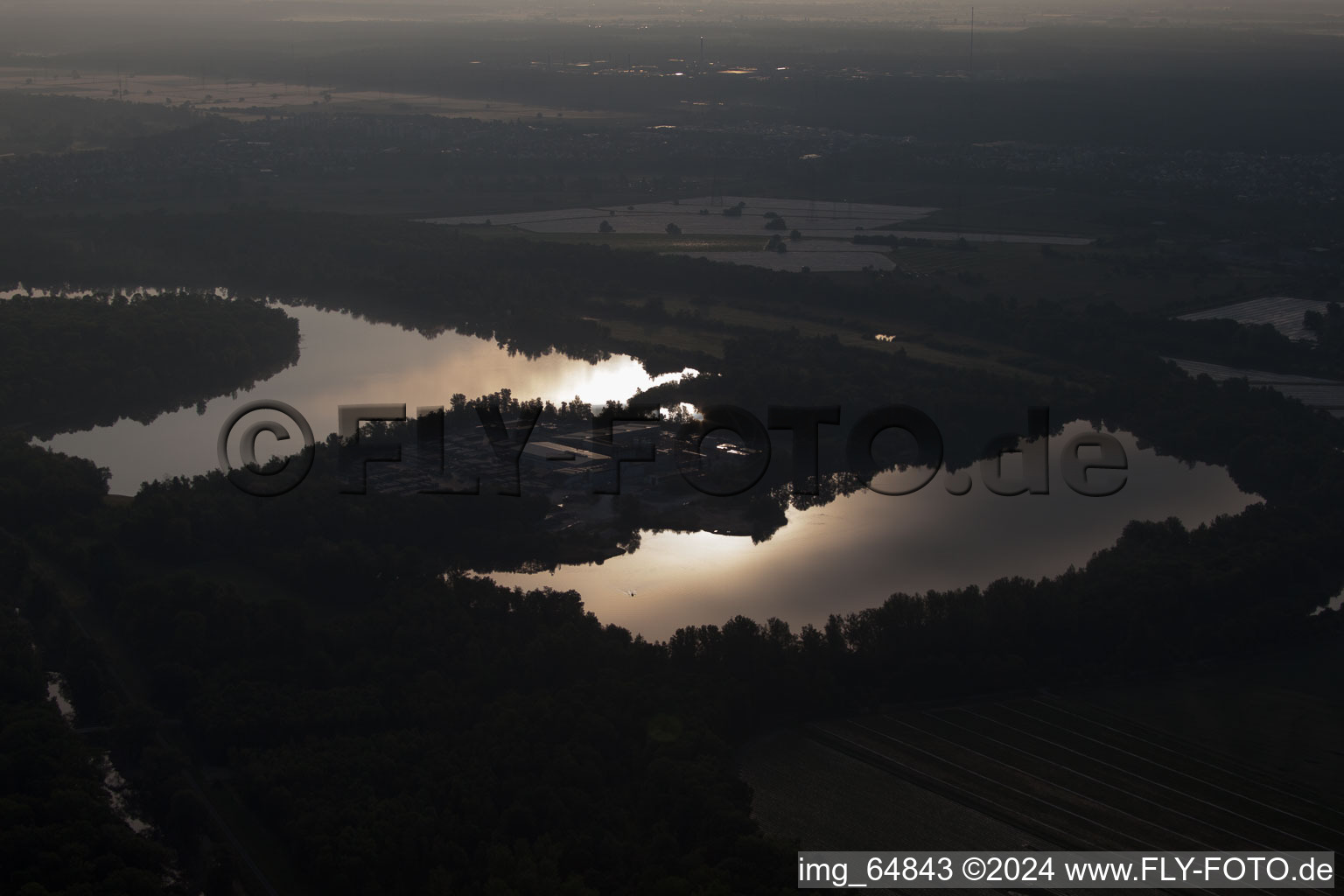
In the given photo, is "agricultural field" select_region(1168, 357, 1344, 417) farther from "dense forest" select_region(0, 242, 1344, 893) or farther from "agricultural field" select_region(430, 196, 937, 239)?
"agricultural field" select_region(430, 196, 937, 239)

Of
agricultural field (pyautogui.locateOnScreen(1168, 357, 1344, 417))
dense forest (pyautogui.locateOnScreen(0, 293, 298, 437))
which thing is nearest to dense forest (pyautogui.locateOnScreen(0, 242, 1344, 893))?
dense forest (pyautogui.locateOnScreen(0, 293, 298, 437))

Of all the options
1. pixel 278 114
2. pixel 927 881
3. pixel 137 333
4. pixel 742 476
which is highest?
pixel 278 114

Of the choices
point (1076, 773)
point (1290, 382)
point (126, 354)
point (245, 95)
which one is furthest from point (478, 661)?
point (245, 95)

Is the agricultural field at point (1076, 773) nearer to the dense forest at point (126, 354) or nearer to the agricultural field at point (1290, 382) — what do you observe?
the agricultural field at point (1290, 382)

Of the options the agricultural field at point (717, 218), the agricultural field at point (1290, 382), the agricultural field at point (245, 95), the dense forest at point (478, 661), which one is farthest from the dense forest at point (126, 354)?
the agricultural field at point (245, 95)

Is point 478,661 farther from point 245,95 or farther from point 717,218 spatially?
point 245,95

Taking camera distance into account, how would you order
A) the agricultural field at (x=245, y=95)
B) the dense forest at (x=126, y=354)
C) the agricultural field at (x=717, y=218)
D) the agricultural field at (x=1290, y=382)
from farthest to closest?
the agricultural field at (x=245, y=95) → the agricultural field at (x=717, y=218) → the agricultural field at (x=1290, y=382) → the dense forest at (x=126, y=354)

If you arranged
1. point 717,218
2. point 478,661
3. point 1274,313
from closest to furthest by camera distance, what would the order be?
point 478,661 < point 1274,313 < point 717,218

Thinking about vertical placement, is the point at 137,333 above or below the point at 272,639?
above

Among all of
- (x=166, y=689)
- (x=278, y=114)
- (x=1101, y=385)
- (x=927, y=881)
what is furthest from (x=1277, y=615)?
(x=278, y=114)

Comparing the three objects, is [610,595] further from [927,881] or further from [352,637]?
[927,881]

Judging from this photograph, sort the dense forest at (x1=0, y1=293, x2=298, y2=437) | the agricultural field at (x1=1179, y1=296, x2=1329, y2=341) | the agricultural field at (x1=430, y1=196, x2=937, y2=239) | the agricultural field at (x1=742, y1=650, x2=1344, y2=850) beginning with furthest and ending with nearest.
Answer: the agricultural field at (x1=430, y1=196, x2=937, y2=239) → the agricultural field at (x1=1179, y1=296, x2=1329, y2=341) → the dense forest at (x1=0, y1=293, x2=298, y2=437) → the agricultural field at (x1=742, y1=650, x2=1344, y2=850)
